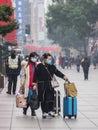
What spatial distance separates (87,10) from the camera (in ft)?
283

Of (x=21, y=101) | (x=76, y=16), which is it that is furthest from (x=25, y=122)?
(x=76, y=16)

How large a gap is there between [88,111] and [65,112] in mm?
2187

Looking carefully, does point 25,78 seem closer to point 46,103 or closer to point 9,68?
point 46,103

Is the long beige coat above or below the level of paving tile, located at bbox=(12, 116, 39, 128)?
above

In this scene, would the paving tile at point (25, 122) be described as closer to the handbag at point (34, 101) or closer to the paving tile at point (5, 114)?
the handbag at point (34, 101)

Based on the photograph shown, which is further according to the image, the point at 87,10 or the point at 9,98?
the point at 87,10

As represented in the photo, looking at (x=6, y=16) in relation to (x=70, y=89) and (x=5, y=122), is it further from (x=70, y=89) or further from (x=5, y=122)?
(x=5, y=122)

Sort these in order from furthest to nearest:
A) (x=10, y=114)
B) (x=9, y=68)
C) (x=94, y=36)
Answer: (x=94, y=36)
(x=9, y=68)
(x=10, y=114)

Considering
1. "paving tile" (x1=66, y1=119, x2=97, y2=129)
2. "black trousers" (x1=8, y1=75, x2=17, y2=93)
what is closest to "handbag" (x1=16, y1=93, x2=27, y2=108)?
"paving tile" (x1=66, y1=119, x2=97, y2=129)

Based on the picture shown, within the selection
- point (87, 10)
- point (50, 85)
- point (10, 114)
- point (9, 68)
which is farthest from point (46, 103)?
point (87, 10)

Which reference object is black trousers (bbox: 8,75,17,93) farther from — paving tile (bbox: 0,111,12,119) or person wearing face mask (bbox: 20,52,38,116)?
person wearing face mask (bbox: 20,52,38,116)

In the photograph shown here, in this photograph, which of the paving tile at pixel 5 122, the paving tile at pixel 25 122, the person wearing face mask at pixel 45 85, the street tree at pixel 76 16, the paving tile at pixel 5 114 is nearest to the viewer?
the paving tile at pixel 25 122

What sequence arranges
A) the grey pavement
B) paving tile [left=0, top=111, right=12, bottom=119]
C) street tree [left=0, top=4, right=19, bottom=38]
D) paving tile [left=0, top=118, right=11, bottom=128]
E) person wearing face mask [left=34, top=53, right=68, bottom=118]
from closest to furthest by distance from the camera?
the grey pavement < paving tile [left=0, top=118, right=11, bottom=128] < person wearing face mask [left=34, top=53, right=68, bottom=118] < paving tile [left=0, top=111, right=12, bottom=119] < street tree [left=0, top=4, right=19, bottom=38]

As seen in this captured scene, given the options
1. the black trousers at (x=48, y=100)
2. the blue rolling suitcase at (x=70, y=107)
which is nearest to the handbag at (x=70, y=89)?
the blue rolling suitcase at (x=70, y=107)
